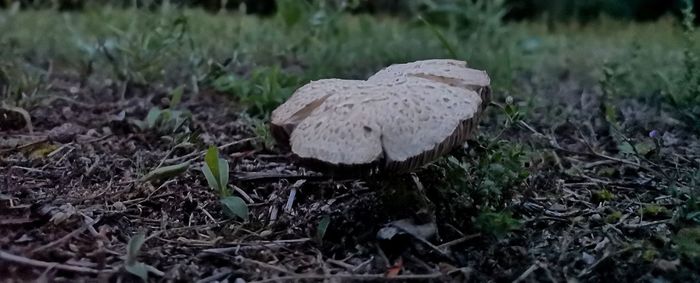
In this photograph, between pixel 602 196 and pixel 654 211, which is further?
pixel 602 196

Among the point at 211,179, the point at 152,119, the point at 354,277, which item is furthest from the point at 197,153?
the point at 354,277

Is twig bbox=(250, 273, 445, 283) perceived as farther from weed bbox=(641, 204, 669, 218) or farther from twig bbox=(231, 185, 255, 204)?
weed bbox=(641, 204, 669, 218)

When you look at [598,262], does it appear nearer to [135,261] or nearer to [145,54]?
[135,261]

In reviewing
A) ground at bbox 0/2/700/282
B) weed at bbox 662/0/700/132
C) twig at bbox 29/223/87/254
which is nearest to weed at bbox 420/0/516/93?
ground at bbox 0/2/700/282

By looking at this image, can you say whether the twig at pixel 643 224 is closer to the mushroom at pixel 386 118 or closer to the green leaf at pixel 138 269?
the mushroom at pixel 386 118

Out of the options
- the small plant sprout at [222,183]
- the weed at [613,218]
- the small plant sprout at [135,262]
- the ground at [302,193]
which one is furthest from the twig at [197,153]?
the weed at [613,218]
